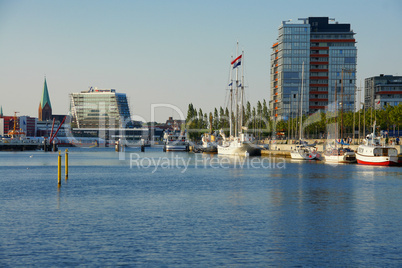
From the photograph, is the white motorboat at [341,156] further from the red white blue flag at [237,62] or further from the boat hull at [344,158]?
the red white blue flag at [237,62]

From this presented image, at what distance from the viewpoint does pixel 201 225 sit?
130 feet

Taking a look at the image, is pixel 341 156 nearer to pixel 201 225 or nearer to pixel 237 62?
pixel 237 62

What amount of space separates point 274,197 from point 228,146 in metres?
115

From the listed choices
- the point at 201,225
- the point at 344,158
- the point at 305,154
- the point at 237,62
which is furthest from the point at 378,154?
the point at 201,225

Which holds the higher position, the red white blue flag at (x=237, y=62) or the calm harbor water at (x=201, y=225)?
the red white blue flag at (x=237, y=62)

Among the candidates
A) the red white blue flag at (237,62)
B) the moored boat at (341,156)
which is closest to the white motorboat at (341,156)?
the moored boat at (341,156)

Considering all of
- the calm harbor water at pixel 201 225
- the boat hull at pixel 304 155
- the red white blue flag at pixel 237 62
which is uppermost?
the red white blue flag at pixel 237 62

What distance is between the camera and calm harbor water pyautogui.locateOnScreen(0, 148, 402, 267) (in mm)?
29688

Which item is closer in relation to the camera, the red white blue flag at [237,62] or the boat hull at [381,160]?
→ the boat hull at [381,160]

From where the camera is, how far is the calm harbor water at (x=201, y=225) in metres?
29.7

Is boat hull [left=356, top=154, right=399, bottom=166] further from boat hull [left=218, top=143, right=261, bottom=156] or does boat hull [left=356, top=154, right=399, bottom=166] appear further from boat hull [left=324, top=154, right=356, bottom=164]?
boat hull [left=218, top=143, right=261, bottom=156]

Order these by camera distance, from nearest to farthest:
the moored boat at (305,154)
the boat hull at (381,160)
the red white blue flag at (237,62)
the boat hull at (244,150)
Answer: the boat hull at (381,160)
the moored boat at (305,154)
the red white blue flag at (237,62)
the boat hull at (244,150)

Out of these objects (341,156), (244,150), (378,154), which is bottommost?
(244,150)

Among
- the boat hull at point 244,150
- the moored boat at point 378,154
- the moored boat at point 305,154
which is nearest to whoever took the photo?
the moored boat at point 378,154
